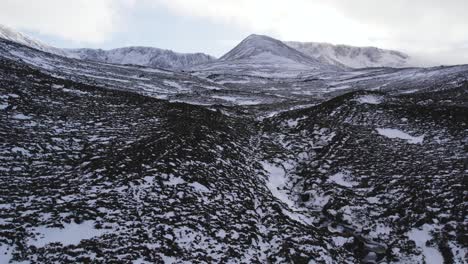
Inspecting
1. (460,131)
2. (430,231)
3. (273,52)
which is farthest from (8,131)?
(273,52)

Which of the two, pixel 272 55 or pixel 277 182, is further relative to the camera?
pixel 272 55

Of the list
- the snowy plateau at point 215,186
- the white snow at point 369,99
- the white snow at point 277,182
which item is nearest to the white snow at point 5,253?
the snowy plateau at point 215,186

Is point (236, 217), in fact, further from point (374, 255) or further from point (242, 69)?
point (242, 69)

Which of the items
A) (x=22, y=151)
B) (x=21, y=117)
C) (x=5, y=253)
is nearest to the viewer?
(x=5, y=253)

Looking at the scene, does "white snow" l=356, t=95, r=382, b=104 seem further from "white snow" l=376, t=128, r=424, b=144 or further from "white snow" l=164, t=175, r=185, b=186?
"white snow" l=164, t=175, r=185, b=186

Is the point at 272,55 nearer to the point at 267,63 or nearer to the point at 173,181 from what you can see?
the point at 267,63

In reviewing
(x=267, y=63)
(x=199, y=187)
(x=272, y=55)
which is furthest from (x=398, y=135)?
(x=272, y=55)
